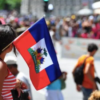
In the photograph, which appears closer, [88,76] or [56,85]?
[56,85]

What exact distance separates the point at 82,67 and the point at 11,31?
134 inches

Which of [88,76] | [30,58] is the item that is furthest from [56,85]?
[30,58]

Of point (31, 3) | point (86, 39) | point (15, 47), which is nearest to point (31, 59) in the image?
point (15, 47)

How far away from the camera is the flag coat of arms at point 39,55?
2.67 meters

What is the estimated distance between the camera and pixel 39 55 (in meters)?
2.74

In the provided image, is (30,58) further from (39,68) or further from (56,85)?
(56,85)

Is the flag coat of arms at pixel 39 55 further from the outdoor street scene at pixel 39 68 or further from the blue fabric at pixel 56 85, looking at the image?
the blue fabric at pixel 56 85

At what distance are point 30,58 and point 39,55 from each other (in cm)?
10

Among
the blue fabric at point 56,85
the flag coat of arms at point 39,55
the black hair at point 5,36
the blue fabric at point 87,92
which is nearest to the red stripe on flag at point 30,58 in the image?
the flag coat of arms at point 39,55

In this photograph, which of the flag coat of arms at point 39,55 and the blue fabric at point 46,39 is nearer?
the flag coat of arms at point 39,55

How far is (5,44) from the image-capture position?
90.8 inches

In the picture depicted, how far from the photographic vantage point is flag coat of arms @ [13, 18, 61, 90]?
8.76 feet

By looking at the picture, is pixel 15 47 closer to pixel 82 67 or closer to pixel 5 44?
pixel 5 44

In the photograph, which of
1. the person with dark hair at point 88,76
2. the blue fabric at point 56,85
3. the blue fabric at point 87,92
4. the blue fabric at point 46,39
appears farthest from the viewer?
the blue fabric at point 87,92
